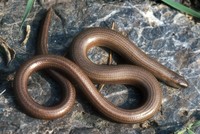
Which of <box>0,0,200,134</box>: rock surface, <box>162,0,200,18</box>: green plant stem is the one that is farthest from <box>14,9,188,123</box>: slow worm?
<box>162,0,200,18</box>: green plant stem

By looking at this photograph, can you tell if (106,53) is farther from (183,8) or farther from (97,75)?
(183,8)

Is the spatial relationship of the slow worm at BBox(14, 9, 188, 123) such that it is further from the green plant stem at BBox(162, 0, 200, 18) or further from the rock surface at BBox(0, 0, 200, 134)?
the green plant stem at BBox(162, 0, 200, 18)

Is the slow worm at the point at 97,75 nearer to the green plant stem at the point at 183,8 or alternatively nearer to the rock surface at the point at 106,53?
the rock surface at the point at 106,53

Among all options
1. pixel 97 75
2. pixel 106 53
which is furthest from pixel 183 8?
pixel 97 75

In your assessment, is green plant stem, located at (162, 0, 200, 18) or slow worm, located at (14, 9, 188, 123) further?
green plant stem, located at (162, 0, 200, 18)

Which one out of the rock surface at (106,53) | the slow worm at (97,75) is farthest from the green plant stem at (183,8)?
the slow worm at (97,75)
